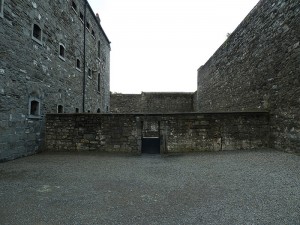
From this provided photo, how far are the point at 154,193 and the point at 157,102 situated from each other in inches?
759

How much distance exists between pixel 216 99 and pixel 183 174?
10275 mm

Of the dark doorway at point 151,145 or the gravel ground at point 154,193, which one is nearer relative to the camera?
the gravel ground at point 154,193

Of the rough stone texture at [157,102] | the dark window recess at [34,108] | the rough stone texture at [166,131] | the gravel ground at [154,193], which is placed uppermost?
the rough stone texture at [157,102]

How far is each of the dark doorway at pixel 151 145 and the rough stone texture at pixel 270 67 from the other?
506cm

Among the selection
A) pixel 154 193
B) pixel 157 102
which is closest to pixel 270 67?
pixel 154 193

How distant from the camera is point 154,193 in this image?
391 cm

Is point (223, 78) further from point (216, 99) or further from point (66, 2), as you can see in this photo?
point (66, 2)

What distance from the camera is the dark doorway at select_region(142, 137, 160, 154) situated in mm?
9357

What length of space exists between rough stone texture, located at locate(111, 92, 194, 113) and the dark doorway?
11.8 m

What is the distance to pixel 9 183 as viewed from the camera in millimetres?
4508

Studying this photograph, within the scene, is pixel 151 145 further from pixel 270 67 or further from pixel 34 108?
pixel 270 67

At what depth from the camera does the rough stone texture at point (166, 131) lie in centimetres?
844

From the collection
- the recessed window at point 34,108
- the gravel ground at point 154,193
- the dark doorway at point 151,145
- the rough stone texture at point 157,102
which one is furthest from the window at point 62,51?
the rough stone texture at point 157,102

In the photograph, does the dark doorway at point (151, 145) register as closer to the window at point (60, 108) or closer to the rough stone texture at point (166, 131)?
the rough stone texture at point (166, 131)
